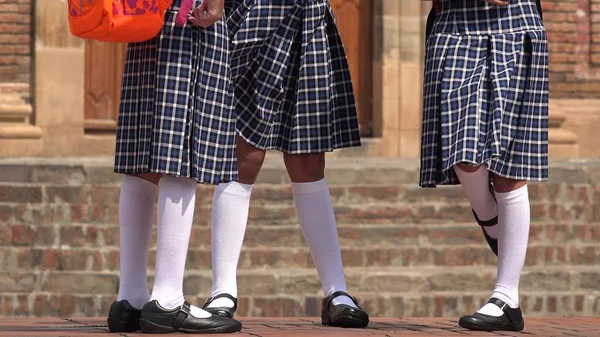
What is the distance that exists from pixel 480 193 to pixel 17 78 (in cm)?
572

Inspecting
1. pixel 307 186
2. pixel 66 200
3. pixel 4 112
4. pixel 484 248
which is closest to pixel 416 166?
pixel 484 248

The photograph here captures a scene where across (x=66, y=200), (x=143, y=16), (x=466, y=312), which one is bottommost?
(x=466, y=312)

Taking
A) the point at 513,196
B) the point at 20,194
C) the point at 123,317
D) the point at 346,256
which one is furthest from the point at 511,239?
the point at 20,194

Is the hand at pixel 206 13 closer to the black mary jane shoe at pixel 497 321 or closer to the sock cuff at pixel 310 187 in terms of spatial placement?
the sock cuff at pixel 310 187

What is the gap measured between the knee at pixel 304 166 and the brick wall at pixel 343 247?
2.36 m

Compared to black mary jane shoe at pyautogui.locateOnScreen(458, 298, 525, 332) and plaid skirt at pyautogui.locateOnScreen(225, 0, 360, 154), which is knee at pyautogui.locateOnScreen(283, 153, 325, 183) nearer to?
plaid skirt at pyautogui.locateOnScreen(225, 0, 360, 154)

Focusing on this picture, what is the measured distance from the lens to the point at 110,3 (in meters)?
4.46

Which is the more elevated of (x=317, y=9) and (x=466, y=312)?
(x=317, y=9)

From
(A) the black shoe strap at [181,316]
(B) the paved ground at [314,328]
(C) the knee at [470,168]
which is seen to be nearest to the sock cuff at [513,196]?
(C) the knee at [470,168]

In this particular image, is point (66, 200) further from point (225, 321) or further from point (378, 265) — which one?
point (225, 321)

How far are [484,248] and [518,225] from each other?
10.2 feet

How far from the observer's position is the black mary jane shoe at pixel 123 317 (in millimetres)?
4863

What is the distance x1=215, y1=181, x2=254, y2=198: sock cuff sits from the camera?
5297 millimetres

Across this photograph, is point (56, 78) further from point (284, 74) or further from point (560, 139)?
point (284, 74)
